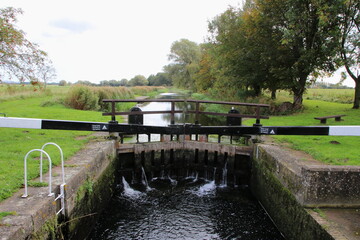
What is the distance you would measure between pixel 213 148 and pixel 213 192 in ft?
4.63

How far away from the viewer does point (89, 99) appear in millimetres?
15828

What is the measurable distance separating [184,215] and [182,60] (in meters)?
44.9

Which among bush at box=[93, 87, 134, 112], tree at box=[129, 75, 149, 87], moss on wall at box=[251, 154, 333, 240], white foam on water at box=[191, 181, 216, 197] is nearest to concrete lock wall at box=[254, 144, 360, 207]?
moss on wall at box=[251, 154, 333, 240]

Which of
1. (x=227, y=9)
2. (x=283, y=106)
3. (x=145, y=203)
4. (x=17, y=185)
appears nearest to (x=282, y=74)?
(x=283, y=106)

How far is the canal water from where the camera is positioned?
15.6ft

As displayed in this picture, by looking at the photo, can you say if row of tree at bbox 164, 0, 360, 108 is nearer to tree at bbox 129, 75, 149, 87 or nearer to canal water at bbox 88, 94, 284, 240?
canal water at bbox 88, 94, 284, 240

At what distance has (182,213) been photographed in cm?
546

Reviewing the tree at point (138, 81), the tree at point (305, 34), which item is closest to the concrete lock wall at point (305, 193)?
the tree at point (305, 34)

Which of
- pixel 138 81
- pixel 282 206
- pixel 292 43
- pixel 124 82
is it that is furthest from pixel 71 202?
pixel 124 82

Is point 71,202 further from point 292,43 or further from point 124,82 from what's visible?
point 124,82

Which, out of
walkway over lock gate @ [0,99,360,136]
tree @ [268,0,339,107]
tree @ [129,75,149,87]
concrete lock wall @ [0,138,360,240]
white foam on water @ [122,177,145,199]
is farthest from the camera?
tree @ [129,75,149,87]

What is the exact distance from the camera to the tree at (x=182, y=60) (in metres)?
45.8

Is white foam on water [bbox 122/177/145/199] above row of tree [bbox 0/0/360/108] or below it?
below

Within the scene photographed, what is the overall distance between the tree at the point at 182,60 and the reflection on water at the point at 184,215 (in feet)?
126
